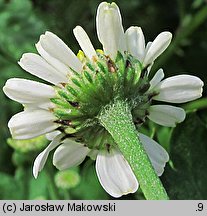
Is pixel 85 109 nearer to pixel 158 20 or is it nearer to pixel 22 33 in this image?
pixel 22 33

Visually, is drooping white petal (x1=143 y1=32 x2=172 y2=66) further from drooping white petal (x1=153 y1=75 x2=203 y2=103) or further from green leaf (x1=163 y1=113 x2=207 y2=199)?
green leaf (x1=163 y1=113 x2=207 y2=199)

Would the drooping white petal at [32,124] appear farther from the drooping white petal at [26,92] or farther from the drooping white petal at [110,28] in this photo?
the drooping white petal at [110,28]

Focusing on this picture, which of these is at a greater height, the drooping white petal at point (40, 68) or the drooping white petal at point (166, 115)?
the drooping white petal at point (40, 68)

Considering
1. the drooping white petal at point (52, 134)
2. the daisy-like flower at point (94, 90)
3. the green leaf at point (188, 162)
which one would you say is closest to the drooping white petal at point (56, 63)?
the daisy-like flower at point (94, 90)

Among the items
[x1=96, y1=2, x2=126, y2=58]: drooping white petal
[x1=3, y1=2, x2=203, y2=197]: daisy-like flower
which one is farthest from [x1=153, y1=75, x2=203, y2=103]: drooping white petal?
[x1=96, y1=2, x2=126, y2=58]: drooping white petal
